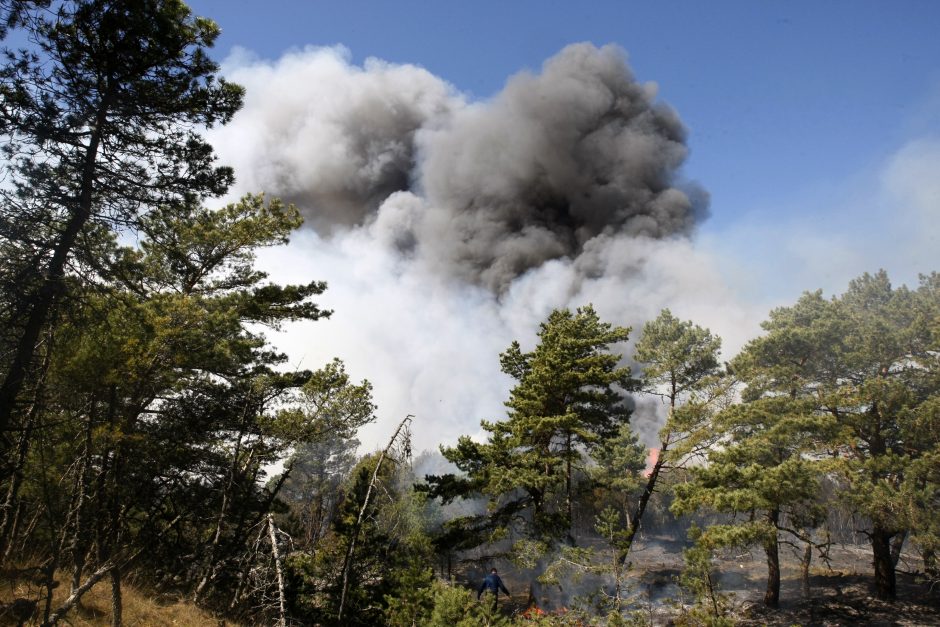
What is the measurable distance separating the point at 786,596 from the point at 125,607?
24256 mm

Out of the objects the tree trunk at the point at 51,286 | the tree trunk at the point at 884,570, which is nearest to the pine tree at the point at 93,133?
the tree trunk at the point at 51,286

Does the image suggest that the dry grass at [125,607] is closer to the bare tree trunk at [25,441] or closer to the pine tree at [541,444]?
the bare tree trunk at [25,441]

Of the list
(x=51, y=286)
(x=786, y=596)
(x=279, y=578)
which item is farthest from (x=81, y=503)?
(x=786, y=596)

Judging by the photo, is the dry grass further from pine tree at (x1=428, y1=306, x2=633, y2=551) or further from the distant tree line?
pine tree at (x1=428, y1=306, x2=633, y2=551)

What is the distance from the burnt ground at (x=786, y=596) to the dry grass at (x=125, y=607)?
676cm

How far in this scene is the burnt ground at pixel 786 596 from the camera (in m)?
15.3

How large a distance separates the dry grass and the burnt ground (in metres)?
6.76

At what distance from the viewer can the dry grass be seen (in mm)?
7410

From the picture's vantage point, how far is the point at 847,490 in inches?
591

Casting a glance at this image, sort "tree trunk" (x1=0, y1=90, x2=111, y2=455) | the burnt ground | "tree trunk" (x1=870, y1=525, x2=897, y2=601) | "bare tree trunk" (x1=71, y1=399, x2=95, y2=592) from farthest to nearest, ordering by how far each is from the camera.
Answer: "tree trunk" (x1=870, y1=525, x2=897, y2=601) → the burnt ground → "tree trunk" (x1=0, y1=90, x2=111, y2=455) → "bare tree trunk" (x1=71, y1=399, x2=95, y2=592)

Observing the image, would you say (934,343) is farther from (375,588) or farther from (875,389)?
(375,588)

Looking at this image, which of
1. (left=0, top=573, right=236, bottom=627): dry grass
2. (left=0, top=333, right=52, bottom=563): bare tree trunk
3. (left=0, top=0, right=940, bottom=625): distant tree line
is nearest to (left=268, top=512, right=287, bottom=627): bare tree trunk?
(left=0, top=0, right=940, bottom=625): distant tree line

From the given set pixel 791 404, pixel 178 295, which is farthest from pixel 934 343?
pixel 178 295

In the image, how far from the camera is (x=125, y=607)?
8.65m
